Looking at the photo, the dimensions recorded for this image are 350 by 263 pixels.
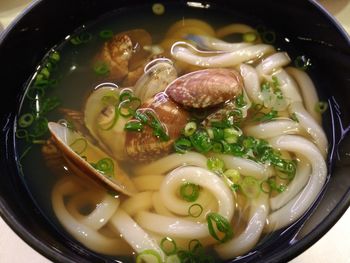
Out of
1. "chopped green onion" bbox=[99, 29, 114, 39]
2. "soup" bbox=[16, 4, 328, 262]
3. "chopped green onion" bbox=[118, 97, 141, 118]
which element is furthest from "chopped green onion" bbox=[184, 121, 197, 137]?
"chopped green onion" bbox=[99, 29, 114, 39]

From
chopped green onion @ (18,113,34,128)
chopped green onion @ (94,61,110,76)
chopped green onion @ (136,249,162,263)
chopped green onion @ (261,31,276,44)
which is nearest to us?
chopped green onion @ (136,249,162,263)

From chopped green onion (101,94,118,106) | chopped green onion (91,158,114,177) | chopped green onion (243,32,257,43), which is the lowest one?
chopped green onion (91,158,114,177)

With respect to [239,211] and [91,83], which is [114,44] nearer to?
[91,83]

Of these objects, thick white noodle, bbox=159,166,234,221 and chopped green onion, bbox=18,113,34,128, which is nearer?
thick white noodle, bbox=159,166,234,221

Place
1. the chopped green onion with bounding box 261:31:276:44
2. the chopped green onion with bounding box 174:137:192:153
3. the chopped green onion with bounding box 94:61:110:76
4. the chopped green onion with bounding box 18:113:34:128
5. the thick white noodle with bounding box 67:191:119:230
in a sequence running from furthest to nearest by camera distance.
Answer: the chopped green onion with bounding box 261:31:276:44 → the chopped green onion with bounding box 94:61:110:76 → the chopped green onion with bounding box 18:113:34:128 → the chopped green onion with bounding box 174:137:192:153 → the thick white noodle with bounding box 67:191:119:230

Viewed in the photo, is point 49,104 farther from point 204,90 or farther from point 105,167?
point 204,90

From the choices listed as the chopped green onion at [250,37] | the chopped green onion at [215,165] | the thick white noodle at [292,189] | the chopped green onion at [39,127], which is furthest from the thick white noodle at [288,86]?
the chopped green onion at [39,127]

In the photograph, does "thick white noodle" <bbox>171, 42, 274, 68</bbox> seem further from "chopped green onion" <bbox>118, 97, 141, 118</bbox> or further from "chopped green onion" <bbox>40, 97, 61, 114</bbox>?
"chopped green onion" <bbox>40, 97, 61, 114</bbox>
